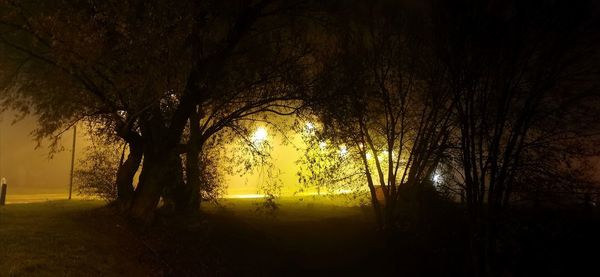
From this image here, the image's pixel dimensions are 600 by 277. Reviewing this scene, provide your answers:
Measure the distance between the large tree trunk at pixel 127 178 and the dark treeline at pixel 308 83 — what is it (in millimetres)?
37

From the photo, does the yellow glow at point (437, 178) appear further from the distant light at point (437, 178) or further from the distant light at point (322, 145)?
the distant light at point (322, 145)

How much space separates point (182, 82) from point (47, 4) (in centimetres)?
333

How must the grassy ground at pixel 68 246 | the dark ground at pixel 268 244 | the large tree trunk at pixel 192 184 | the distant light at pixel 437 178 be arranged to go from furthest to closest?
1. the distant light at pixel 437 178
2. the large tree trunk at pixel 192 184
3. the dark ground at pixel 268 244
4. the grassy ground at pixel 68 246

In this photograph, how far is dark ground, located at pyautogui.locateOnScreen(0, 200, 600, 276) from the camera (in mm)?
10578

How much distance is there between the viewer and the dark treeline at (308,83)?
33.4 feet

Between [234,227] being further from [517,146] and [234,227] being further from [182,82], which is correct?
[517,146]

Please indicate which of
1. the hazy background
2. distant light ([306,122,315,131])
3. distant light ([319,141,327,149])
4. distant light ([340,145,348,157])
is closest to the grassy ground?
distant light ([306,122,315,131])

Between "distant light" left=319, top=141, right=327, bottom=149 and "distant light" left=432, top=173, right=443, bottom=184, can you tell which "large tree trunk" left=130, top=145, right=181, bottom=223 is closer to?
"distant light" left=319, top=141, right=327, bottom=149

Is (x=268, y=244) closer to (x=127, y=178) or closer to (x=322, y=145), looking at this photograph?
(x=322, y=145)

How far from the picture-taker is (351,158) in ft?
60.0

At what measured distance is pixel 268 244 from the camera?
16.0 meters

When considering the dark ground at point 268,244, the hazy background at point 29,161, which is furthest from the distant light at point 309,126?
the hazy background at point 29,161

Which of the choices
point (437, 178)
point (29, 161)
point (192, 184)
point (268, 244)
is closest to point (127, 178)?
point (192, 184)

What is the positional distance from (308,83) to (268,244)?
549cm
